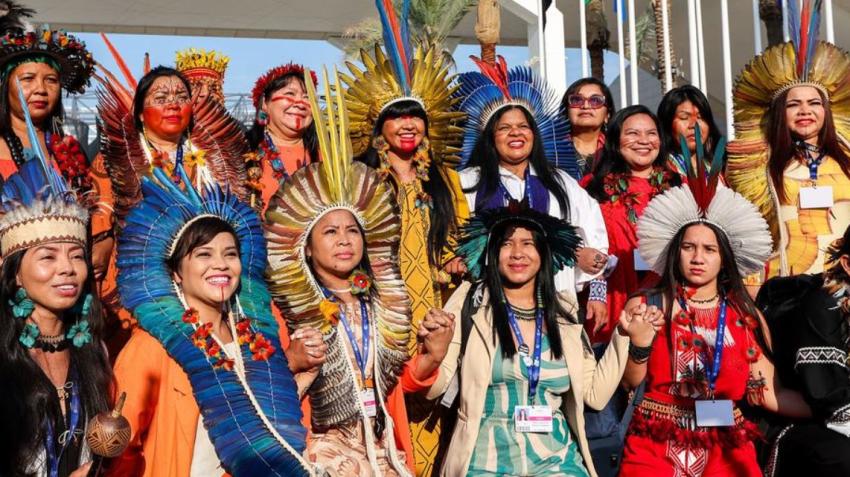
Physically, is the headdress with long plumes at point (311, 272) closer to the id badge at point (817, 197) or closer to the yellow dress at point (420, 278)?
the yellow dress at point (420, 278)

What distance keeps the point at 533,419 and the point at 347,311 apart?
88cm

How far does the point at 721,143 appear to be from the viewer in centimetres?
558

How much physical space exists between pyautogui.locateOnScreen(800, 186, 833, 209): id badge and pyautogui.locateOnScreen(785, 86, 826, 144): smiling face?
0.34m

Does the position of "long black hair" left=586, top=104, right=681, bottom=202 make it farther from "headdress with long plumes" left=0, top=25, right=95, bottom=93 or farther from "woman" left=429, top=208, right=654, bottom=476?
"headdress with long plumes" left=0, top=25, right=95, bottom=93

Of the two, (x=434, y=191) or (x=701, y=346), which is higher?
(x=434, y=191)

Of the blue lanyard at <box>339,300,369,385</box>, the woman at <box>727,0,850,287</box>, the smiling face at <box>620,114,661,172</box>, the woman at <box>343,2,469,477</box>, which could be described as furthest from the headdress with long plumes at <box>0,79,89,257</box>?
the woman at <box>727,0,850,287</box>

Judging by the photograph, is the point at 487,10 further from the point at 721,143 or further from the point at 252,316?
the point at 252,316

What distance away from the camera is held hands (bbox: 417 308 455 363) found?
177 inches

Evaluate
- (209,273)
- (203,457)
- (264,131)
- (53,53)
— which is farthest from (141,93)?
(203,457)

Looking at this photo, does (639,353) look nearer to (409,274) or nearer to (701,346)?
(701,346)

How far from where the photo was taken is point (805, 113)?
6297 millimetres

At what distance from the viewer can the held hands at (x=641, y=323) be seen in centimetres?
469

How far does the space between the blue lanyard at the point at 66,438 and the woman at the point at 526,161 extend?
2.32 meters

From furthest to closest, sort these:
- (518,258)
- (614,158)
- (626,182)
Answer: (614,158), (626,182), (518,258)
